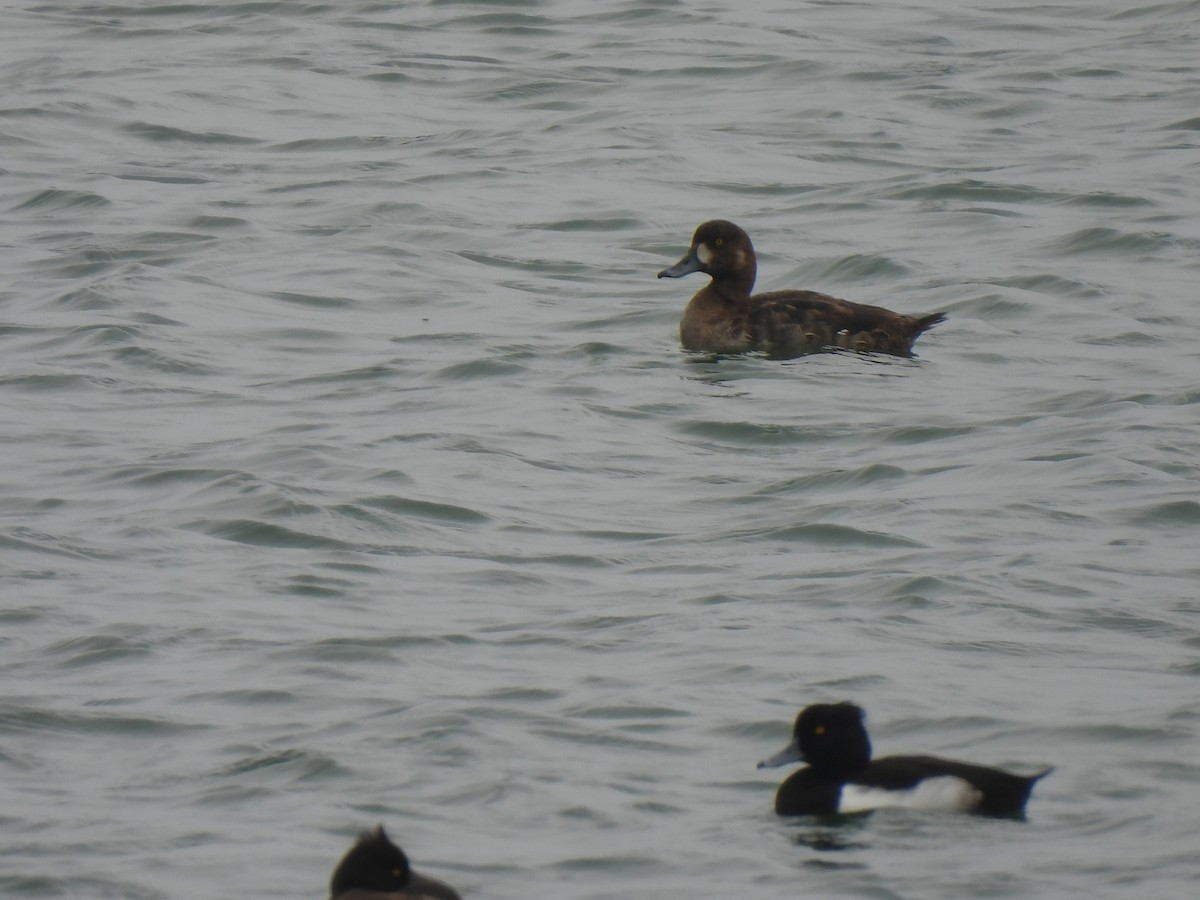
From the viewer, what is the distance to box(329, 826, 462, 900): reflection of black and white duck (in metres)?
5.26

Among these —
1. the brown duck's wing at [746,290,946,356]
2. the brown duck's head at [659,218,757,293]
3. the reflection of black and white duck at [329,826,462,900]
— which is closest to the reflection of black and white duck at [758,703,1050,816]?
the reflection of black and white duck at [329,826,462,900]

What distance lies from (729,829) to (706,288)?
708 centimetres

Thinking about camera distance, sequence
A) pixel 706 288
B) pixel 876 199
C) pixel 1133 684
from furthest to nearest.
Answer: pixel 876 199 < pixel 706 288 < pixel 1133 684

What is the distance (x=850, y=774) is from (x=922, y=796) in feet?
0.76

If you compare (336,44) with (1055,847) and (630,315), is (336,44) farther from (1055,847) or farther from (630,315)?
(1055,847)

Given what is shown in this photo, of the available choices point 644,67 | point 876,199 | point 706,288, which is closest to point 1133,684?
point 706,288

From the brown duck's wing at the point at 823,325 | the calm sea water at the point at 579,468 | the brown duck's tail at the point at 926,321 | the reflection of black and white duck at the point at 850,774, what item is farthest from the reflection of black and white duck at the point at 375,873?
the brown duck's tail at the point at 926,321

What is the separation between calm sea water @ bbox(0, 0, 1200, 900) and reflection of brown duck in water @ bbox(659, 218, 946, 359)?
154 mm

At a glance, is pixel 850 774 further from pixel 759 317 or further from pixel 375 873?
pixel 759 317

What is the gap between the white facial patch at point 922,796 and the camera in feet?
20.6

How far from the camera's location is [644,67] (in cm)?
2069

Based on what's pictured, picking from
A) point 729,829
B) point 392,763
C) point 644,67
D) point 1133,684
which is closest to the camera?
point 729,829

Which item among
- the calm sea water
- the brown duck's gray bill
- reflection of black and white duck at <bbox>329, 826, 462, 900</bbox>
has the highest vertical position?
reflection of black and white duck at <bbox>329, 826, 462, 900</bbox>

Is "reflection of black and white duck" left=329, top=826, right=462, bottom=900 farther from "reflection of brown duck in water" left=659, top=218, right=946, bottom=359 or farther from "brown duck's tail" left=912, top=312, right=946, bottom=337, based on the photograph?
"brown duck's tail" left=912, top=312, right=946, bottom=337
